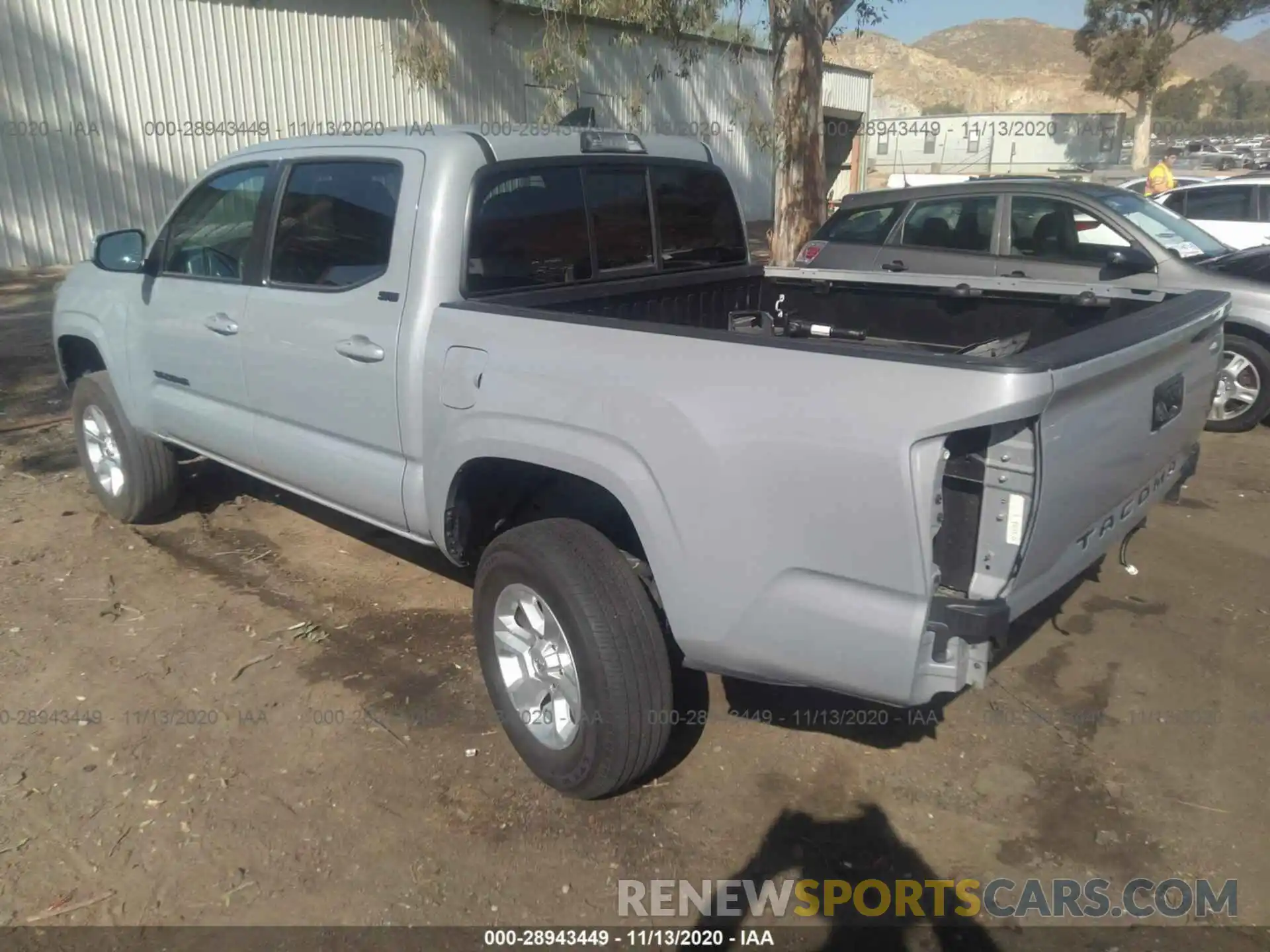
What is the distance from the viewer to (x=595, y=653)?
9.53 ft

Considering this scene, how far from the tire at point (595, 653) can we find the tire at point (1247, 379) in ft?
18.4

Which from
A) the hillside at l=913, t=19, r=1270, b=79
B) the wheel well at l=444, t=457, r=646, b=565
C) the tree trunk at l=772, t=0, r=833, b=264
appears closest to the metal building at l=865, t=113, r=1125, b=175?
Result: the tree trunk at l=772, t=0, r=833, b=264

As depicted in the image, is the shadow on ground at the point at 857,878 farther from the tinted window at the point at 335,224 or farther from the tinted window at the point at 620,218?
the tinted window at the point at 335,224

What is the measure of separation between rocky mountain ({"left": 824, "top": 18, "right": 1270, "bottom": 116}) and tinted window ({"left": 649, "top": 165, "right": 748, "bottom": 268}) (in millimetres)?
57812

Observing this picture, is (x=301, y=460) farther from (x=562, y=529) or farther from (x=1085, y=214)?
(x=1085, y=214)

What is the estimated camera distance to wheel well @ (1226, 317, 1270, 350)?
6855mm

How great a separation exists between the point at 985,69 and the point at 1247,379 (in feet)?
409

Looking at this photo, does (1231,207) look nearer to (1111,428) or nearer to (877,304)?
(877,304)

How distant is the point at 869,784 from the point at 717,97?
22.4 meters

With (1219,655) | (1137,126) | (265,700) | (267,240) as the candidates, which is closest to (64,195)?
(267,240)

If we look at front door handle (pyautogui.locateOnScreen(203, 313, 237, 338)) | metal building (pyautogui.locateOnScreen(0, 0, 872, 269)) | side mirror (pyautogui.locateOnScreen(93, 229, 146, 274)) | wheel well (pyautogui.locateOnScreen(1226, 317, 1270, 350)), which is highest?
metal building (pyautogui.locateOnScreen(0, 0, 872, 269))

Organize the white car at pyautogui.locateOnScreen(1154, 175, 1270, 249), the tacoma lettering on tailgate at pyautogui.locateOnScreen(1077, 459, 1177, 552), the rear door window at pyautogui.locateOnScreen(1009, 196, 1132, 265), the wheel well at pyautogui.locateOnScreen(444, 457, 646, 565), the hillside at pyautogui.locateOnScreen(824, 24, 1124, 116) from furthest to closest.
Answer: the hillside at pyautogui.locateOnScreen(824, 24, 1124, 116) → the white car at pyautogui.locateOnScreen(1154, 175, 1270, 249) → the rear door window at pyautogui.locateOnScreen(1009, 196, 1132, 265) → the wheel well at pyautogui.locateOnScreen(444, 457, 646, 565) → the tacoma lettering on tailgate at pyautogui.locateOnScreen(1077, 459, 1177, 552)

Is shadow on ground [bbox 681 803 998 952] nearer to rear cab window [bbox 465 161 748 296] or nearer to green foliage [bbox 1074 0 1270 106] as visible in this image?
rear cab window [bbox 465 161 748 296]

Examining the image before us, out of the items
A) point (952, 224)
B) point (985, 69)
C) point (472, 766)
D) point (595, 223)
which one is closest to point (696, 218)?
point (595, 223)
